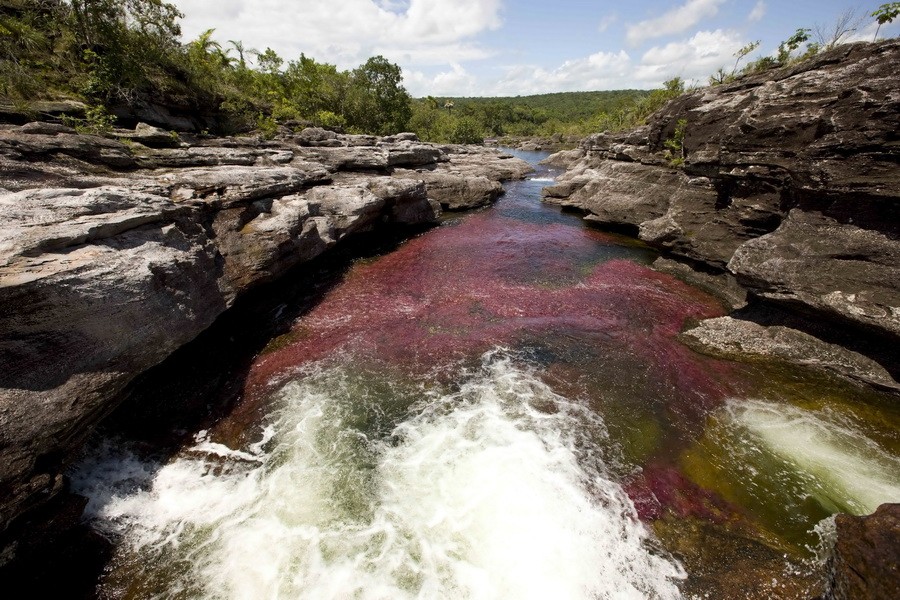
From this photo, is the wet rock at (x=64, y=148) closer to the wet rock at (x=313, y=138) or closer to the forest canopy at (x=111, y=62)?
the forest canopy at (x=111, y=62)

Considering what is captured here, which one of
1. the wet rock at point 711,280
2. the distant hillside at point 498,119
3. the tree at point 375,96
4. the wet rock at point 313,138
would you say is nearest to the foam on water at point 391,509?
the wet rock at point 711,280

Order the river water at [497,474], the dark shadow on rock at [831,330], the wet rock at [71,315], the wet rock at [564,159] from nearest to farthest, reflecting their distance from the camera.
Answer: the wet rock at [71,315] < the river water at [497,474] < the dark shadow on rock at [831,330] < the wet rock at [564,159]

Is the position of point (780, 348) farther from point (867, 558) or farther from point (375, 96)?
point (375, 96)

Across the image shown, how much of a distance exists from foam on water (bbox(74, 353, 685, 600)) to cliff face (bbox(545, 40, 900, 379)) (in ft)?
28.4

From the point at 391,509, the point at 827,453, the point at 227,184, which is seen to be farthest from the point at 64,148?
the point at 827,453

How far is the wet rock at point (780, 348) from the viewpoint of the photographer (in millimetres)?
10523

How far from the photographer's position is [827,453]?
28.0 feet

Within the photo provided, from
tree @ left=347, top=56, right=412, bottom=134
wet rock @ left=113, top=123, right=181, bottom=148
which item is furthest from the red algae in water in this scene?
tree @ left=347, top=56, right=412, bottom=134

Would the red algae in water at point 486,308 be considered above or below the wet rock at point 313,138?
below

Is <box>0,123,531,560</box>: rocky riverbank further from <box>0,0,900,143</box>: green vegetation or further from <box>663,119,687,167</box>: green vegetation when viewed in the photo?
<box>663,119,687,167</box>: green vegetation

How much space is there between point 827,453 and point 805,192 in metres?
8.79

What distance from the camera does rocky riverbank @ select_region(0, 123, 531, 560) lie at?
6359 mm

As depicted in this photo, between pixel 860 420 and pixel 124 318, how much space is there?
59.4 feet

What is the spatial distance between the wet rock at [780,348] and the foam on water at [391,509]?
6.19 metres
